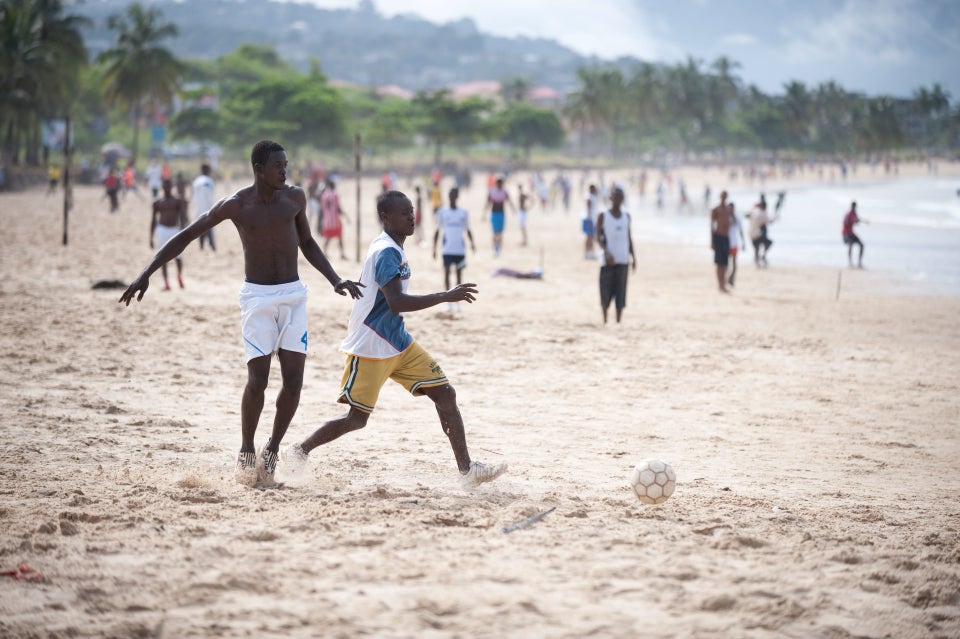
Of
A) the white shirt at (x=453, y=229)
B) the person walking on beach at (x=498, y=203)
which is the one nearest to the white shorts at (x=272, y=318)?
the white shirt at (x=453, y=229)

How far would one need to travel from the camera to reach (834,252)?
27.8m

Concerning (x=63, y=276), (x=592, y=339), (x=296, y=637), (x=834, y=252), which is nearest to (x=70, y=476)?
(x=296, y=637)

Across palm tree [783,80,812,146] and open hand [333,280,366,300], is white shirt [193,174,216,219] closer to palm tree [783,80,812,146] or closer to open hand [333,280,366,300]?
open hand [333,280,366,300]

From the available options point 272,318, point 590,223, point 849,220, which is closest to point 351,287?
point 272,318

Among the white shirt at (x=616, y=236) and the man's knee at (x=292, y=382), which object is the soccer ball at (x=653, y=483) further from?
the white shirt at (x=616, y=236)

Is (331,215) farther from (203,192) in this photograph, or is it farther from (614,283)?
(614,283)

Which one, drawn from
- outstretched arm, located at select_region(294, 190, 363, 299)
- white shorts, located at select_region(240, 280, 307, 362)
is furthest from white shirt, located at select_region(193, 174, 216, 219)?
white shorts, located at select_region(240, 280, 307, 362)

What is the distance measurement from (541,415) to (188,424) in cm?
279

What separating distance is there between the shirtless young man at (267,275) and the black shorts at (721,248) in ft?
39.6

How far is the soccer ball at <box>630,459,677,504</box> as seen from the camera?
5.33 metres

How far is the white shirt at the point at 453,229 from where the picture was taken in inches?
551

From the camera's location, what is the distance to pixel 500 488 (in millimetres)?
5742

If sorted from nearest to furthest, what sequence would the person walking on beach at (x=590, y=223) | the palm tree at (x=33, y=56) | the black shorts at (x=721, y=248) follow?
the black shorts at (x=721, y=248) → the person walking on beach at (x=590, y=223) → the palm tree at (x=33, y=56)

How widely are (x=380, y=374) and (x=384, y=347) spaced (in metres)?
0.16
